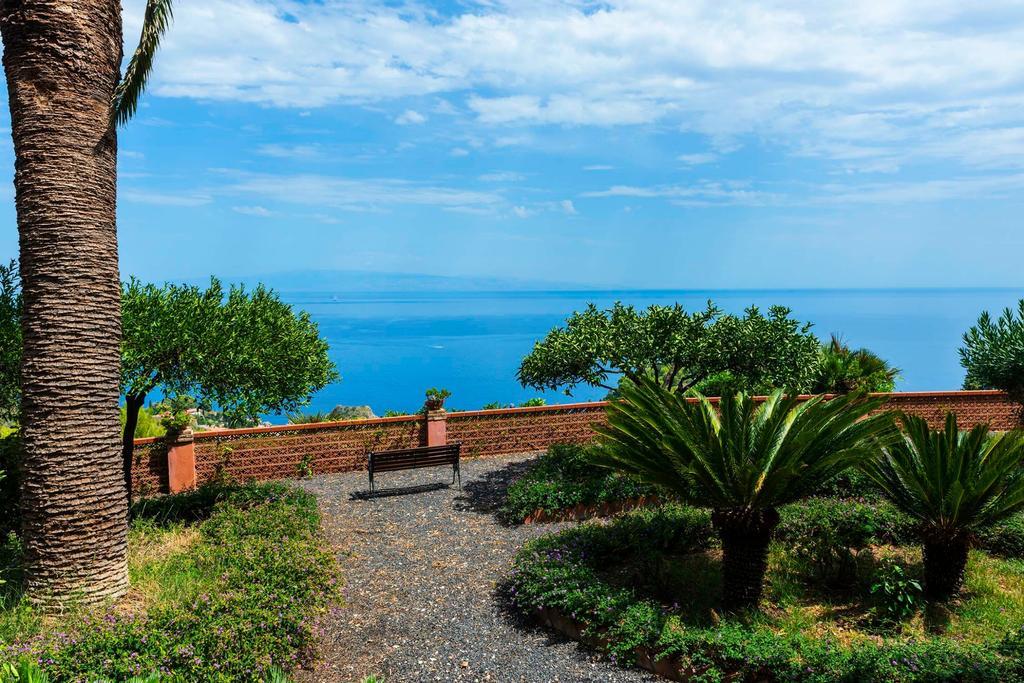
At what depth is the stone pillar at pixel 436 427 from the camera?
52.6ft

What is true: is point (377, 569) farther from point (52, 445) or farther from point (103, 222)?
point (103, 222)

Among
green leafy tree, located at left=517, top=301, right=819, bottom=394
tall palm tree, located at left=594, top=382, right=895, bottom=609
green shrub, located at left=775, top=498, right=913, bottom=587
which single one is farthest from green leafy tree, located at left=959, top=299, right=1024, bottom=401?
tall palm tree, located at left=594, top=382, right=895, bottom=609

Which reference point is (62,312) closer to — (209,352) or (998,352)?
(209,352)

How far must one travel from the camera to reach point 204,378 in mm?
11445

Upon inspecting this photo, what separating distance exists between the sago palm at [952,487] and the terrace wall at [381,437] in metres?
6.31

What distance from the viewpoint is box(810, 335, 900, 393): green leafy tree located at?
19875mm

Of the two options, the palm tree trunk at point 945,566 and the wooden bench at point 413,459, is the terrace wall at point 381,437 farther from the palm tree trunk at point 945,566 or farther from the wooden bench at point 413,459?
the palm tree trunk at point 945,566

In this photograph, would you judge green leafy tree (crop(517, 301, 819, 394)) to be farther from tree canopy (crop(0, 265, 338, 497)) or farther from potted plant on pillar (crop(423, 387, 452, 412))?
tree canopy (crop(0, 265, 338, 497))

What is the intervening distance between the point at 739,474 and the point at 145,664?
18.9 ft

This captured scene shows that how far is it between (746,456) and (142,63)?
27.0 ft

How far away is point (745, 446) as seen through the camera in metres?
7.68

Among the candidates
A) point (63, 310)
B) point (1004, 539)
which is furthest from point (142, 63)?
point (1004, 539)

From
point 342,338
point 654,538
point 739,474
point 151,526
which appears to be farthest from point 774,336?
point 342,338

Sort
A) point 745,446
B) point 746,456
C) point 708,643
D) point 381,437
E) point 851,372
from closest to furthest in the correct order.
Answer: point 708,643 < point 746,456 < point 745,446 < point 381,437 < point 851,372
